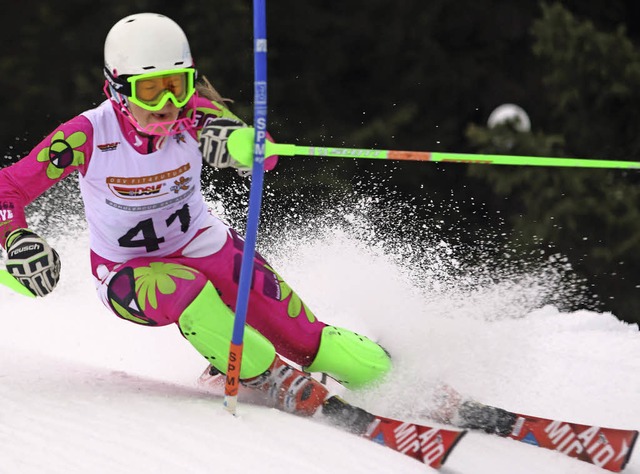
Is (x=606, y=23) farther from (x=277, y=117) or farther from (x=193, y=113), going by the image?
(x=193, y=113)

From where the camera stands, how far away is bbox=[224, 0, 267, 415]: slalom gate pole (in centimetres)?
266

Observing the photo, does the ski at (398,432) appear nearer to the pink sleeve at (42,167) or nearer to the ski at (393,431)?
the ski at (393,431)

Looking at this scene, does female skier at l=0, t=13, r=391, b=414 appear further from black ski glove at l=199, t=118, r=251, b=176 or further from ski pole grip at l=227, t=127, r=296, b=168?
A: ski pole grip at l=227, t=127, r=296, b=168

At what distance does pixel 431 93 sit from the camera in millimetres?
10898

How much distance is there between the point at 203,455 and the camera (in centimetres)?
252

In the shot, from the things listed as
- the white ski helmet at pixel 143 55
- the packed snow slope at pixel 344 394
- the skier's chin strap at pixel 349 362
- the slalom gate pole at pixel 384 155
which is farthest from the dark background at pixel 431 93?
the slalom gate pole at pixel 384 155

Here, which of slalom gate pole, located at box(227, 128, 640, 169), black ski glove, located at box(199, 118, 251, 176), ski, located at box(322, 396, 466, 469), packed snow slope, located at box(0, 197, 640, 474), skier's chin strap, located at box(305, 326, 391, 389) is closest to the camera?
packed snow slope, located at box(0, 197, 640, 474)

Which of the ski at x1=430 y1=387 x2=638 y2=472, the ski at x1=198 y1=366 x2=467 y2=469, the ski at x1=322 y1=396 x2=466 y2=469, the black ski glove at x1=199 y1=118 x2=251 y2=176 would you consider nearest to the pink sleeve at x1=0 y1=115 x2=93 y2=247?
the black ski glove at x1=199 y1=118 x2=251 y2=176

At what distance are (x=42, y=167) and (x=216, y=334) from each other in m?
0.73

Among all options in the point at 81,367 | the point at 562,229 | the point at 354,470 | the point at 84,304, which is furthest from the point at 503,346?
the point at 562,229

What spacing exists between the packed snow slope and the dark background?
9.48 ft

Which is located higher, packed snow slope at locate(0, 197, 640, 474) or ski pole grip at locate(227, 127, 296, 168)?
ski pole grip at locate(227, 127, 296, 168)

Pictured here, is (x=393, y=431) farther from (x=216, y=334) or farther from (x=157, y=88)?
(x=157, y=88)

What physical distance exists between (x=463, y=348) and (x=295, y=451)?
3.48 feet
